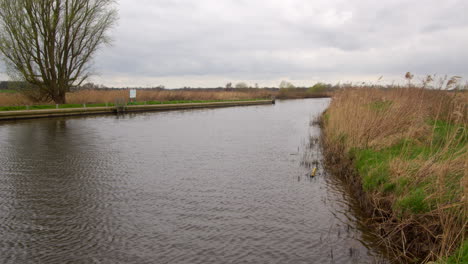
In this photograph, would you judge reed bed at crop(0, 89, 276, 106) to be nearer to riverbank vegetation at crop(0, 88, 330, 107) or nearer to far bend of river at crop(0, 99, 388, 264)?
riverbank vegetation at crop(0, 88, 330, 107)

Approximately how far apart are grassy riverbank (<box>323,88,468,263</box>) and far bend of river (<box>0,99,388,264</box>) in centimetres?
59

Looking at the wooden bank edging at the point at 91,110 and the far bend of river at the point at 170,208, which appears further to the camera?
the wooden bank edging at the point at 91,110

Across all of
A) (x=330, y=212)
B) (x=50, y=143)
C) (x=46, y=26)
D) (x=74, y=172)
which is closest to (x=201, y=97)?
(x=46, y=26)

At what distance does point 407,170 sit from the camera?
5.85 m

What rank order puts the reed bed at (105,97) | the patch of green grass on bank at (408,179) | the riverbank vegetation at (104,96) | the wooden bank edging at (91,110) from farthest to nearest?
the riverbank vegetation at (104,96)
the reed bed at (105,97)
the wooden bank edging at (91,110)
the patch of green grass on bank at (408,179)

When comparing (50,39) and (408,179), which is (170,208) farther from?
(50,39)

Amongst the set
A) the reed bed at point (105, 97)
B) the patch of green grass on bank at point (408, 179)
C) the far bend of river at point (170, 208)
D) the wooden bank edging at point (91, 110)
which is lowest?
the far bend of river at point (170, 208)

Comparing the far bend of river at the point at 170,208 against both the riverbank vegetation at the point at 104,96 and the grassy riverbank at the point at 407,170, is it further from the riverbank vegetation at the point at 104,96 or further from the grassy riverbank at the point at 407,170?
the riverbank vegetation at the point at 104,96

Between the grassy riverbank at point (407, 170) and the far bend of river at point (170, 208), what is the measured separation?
0.59m

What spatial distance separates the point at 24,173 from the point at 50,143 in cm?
507

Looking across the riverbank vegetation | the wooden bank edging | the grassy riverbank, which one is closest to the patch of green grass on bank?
the grassy riverbank

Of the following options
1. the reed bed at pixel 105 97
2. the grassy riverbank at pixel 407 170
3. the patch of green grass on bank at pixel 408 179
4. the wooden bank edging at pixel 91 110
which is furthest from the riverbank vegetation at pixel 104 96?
the patch of green grass on bank at pixel 408 179

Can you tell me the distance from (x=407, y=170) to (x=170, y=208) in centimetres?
447

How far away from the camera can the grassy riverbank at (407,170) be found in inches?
167
